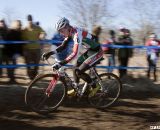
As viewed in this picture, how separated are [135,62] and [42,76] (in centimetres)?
1132

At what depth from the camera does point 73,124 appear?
730 cm

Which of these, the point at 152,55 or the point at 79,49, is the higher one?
the point at 79,49

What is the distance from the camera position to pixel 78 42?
24.8 ft

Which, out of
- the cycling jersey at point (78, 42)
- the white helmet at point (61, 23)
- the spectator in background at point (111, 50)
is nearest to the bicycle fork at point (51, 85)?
the cycling jersey at point (78, 42)

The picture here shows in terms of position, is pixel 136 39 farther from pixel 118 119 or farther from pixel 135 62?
pixel 118 119

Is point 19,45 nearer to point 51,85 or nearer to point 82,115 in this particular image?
point 51,85

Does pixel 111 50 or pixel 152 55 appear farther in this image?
pixel 152 55

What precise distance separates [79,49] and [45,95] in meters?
1.24

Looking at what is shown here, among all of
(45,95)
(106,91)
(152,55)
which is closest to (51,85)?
(45,95)

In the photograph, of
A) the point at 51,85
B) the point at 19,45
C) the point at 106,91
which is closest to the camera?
the point at 51,85

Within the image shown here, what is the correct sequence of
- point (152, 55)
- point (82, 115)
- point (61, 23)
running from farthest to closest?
point (152, 55) → point (82, 115) → point (61, 23)

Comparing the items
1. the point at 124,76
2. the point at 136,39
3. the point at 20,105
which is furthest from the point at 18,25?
the point at 136,39

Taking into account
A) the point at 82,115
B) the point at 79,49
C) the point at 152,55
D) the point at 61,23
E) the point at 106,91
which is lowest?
the point at 82,115

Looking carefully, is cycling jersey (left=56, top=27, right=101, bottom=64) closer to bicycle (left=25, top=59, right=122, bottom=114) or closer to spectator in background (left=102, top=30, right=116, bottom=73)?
bicycle (left=25, top=59, right=122, bottom=114)
